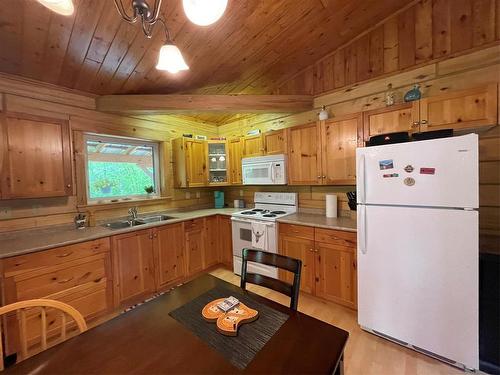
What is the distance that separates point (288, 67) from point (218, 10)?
7.85 ft

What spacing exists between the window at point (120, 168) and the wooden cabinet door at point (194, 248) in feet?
3.03

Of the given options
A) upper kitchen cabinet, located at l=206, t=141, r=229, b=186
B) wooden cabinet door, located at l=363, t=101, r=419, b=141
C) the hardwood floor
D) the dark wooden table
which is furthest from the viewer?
upper kitchen cabinet, located at l=206, t=141, r=229, b=186

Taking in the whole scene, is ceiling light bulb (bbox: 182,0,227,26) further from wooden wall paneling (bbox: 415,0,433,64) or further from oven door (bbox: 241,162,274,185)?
wooden wall paneling (bbox: 415,0,433,64)

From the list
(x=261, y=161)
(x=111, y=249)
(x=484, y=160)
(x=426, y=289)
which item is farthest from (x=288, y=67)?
(x=111, y=249)

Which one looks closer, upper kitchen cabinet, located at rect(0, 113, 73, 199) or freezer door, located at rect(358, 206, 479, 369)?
freezer door, located at rect(358, 206, 479, 369)

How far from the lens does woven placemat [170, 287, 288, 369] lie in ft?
2.92

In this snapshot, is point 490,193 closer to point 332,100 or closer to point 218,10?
point 332,100

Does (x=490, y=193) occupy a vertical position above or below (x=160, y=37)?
below

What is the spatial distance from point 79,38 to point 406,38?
3.14 m

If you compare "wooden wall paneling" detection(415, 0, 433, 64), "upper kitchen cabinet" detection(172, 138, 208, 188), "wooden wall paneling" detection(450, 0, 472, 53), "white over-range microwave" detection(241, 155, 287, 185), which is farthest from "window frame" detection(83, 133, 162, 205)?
"wooden wall paneling" detection(450, 0, 472, 53)

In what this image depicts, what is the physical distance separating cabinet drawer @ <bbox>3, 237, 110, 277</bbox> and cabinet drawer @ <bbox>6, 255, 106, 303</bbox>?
5cm

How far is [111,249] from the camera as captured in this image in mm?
2383

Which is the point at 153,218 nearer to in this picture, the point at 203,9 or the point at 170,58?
the point at 170,58

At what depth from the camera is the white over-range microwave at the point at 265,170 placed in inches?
122
